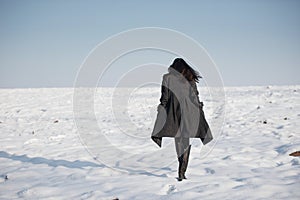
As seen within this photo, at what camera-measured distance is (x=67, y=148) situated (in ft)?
22.8

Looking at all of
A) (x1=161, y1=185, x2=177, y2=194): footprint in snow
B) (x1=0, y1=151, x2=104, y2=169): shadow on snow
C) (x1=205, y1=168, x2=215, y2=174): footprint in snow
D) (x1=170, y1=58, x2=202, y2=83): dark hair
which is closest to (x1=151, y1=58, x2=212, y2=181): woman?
(x1=170, y1=58, x2=202, y2=83): dark hair

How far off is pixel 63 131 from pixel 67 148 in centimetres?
246

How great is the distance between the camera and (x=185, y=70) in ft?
13.8

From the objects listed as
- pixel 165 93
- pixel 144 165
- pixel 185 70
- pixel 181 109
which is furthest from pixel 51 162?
pixel 185 70

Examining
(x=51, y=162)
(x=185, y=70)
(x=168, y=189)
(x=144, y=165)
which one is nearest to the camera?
(x=168, y=189)

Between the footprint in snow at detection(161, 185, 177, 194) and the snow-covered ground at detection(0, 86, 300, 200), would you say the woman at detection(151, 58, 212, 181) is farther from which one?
the snow-covered ground at detection(0, 86, 300, 200)

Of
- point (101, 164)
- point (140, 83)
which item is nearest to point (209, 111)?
point (140, 83)

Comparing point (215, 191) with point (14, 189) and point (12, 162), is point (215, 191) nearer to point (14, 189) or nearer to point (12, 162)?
point (14, 189)

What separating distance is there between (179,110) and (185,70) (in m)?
0.62

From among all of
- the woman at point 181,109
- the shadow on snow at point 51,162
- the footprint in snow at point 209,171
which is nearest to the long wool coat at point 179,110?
the woman at point 181,109

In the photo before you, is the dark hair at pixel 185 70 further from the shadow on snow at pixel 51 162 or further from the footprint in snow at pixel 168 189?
the shadow on snow at pixel 51 162

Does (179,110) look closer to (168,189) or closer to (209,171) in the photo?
(168,189)

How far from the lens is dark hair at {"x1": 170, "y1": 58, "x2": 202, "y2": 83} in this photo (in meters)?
4.22

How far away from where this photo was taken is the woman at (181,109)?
4.23 m
